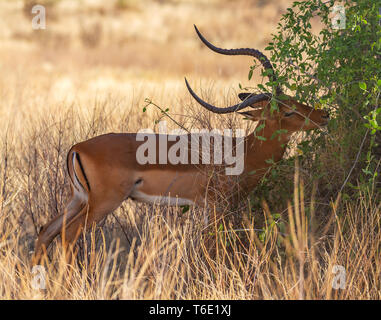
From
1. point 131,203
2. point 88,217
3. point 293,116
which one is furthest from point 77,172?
point 293,116

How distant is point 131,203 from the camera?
21.2 ft

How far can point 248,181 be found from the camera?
5.41 meters

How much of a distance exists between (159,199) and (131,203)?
1.27 metres

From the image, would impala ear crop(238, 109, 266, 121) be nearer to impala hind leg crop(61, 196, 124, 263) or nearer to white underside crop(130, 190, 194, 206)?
white underside crop(130, 190, 194, 206)

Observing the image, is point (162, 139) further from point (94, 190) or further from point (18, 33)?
point (18, 33)

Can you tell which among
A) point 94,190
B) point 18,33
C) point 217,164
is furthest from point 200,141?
point 18,33

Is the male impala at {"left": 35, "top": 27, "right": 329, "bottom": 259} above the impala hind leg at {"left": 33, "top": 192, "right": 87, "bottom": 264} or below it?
above

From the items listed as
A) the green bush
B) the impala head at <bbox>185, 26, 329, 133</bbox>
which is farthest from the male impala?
the green bush

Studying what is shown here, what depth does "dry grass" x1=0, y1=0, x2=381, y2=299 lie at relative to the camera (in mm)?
4469

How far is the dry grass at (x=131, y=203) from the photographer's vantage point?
447 centimetres

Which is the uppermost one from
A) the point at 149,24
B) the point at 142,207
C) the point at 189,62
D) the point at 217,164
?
the point at 149,24

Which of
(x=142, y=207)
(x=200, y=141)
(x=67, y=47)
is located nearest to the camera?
(x=200, y=141)

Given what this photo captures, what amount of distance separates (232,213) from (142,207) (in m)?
1.07

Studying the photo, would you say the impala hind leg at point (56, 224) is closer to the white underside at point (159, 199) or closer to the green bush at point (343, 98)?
the white underside at point (159, 199)
